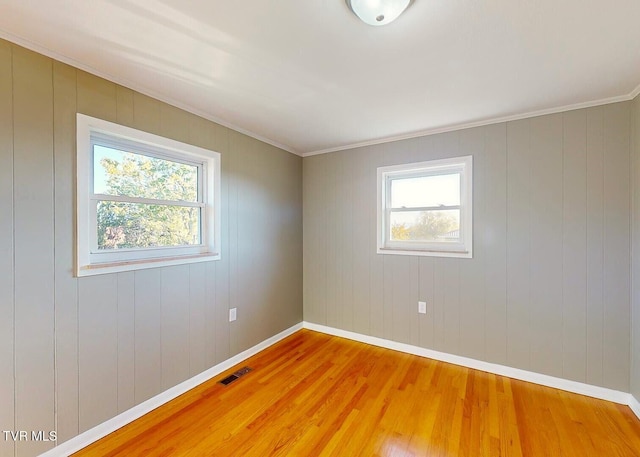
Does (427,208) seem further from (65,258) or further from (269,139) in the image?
(65,258)

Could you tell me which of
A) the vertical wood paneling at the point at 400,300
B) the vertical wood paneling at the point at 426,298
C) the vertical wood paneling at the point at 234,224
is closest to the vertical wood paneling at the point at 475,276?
the vertical wood paneling at the point at 426,298

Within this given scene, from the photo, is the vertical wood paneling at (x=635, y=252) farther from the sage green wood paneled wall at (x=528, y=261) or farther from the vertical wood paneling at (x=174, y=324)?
the vertical wood paneling at (x=174, y=324)

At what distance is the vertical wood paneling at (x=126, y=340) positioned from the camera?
1.83 meters

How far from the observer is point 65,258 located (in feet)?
5.24

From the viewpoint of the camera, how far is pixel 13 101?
1421 millimetres

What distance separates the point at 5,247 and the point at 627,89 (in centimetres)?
399

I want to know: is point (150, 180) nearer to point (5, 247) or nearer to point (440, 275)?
point (5, 247)

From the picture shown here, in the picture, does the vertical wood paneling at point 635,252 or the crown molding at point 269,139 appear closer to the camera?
the crown molding at point 269,139

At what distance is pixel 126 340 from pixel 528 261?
127 inches

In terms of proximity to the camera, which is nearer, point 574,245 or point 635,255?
point 635,255

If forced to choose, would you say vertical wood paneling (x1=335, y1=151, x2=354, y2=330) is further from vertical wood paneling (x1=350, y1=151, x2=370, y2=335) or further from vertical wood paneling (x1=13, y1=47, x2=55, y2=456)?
vertical wood paneling (x1=13, y1=47, x2=55, y2=456)

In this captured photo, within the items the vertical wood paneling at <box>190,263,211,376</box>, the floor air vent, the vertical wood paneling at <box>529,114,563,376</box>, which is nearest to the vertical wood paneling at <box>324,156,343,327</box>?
the floor air vent

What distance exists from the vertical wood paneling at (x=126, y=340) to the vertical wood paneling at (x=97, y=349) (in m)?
0.02

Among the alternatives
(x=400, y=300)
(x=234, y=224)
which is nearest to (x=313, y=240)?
(x=234, y=224)
